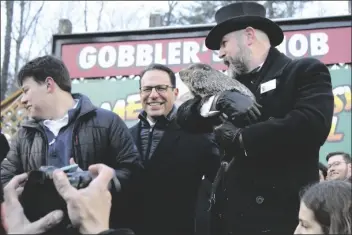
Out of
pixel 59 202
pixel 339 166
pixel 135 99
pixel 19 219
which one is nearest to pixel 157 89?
pixel 59 202

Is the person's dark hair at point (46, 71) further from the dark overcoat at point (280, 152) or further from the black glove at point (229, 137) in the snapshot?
the dark overcoat at point (280, 152)

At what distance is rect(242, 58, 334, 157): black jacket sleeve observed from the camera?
2.69m

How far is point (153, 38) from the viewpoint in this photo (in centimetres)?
931

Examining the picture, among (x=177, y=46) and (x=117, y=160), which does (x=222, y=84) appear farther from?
(x=177, y=46)

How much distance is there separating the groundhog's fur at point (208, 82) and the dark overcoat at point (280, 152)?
0.17 m

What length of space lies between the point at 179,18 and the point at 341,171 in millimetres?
21254

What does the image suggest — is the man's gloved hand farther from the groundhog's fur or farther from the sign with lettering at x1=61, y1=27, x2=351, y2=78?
the sign with lettering at x1=61, y1=27, x2=351, y2=78

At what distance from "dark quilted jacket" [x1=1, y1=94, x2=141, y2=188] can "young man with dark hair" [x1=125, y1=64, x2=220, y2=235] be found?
522mm

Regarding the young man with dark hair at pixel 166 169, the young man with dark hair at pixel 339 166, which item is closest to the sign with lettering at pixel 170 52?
the young man with dark hair at pixel 339 166

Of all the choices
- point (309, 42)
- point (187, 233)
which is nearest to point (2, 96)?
point (309, 42)

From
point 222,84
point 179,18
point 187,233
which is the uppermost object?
point 179,18

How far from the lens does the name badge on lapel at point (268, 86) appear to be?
289 centimetres

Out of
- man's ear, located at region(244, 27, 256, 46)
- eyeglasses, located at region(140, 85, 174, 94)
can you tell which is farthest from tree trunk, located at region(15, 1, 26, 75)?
man's ear, located at region(244, 27, 256, 46)

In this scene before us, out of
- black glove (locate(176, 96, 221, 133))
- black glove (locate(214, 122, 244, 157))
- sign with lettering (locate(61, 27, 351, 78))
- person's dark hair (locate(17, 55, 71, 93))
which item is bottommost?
black glove (locate(214, 122, 244, 157))
